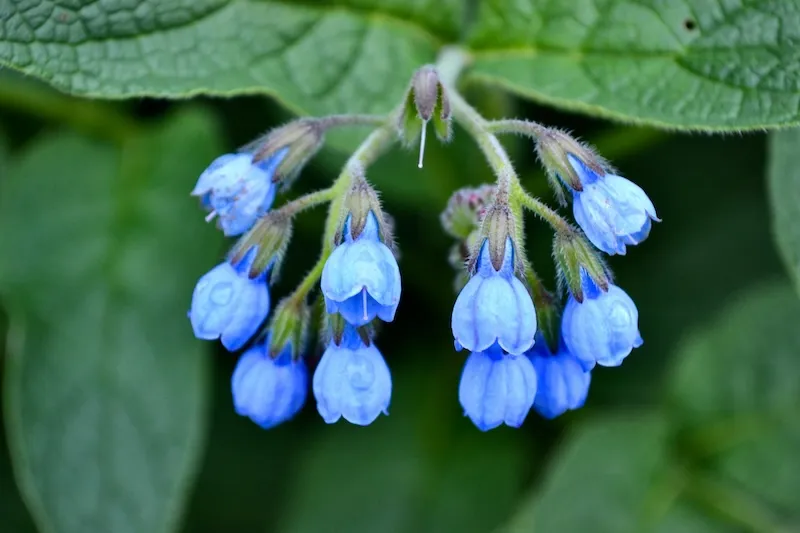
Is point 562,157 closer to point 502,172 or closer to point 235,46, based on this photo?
point 502,172

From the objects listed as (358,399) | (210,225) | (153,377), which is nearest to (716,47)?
(358,399)

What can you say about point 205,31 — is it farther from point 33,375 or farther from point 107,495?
point 107,495

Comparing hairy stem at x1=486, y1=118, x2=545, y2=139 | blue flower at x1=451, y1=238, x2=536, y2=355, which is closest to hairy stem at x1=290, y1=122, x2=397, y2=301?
hairy stem at x1=486, y1=118, x2=545, y2=139

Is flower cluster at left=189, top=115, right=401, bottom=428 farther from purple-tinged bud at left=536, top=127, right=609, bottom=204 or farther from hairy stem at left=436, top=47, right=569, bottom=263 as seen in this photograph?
purple-tinged bud at left=536, top=127, right=609, bottom=204

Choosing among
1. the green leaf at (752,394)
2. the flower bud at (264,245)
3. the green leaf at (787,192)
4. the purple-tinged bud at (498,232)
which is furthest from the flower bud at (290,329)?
the green leaf at (752,394)

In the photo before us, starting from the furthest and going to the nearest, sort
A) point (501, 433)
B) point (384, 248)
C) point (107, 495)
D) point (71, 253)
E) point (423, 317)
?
point (423, 317) < point (501, 433) < point (71, 253) < point (107, 495) < point (384, 248)
